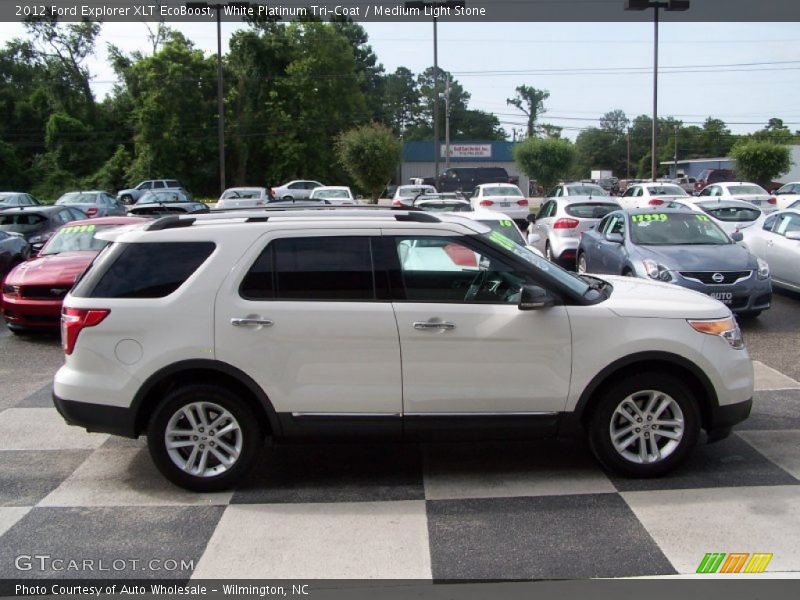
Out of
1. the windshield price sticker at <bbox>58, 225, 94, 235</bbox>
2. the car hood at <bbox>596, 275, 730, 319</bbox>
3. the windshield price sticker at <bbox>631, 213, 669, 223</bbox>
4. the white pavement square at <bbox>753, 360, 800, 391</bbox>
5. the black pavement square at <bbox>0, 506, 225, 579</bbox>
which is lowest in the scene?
the black pavement square at <bbox>0, 506, 225, 579</bbox>

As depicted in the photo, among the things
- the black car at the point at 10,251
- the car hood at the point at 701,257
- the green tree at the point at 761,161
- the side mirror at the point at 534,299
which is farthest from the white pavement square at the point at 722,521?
the green tree at the point at 761,161

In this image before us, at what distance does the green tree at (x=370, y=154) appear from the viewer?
127 ft

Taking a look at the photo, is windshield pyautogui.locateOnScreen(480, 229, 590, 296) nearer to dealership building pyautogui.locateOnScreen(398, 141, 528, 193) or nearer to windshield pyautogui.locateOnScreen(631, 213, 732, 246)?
windshield pyautogui.locateOnScreen(631, 213, 732, 246)

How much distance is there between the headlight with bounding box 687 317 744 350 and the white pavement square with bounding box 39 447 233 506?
3.26m

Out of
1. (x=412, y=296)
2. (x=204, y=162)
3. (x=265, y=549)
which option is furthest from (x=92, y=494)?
(x=204, y=162)

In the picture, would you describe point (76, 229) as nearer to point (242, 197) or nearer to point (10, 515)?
point (10, 515)

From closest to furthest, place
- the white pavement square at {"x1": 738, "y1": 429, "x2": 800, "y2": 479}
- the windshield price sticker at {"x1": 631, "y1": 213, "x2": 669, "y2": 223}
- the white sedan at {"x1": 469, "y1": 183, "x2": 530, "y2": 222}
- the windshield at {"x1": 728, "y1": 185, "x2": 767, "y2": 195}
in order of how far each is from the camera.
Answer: the white pavement square at {"x1": 738, "y1": 429, "x2": 800, "y2": 479} < the windshield price sticker at {"x1": 631, "y1": 213, "x2": 669, "y2": 223} < the white sedan at {"x1": 469, "y1": 183, "x2": 530, "y2": 222} < the windshield at {"x1": 728, "y1": 185, "x2": 767, "y2": 195}

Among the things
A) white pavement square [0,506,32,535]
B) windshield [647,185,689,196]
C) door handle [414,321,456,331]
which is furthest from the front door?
windshield [647,185,689,196]

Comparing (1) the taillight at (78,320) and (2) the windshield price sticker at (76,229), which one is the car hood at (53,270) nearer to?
(2) the windshield price sticker at (76,229)

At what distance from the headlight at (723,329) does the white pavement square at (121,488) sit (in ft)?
10.7

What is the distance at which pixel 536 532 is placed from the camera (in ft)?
15.3

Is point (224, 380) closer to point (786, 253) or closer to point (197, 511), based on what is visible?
point (197, 511)

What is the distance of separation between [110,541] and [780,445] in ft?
15.5

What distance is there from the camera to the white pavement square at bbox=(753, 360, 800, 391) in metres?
7.81
